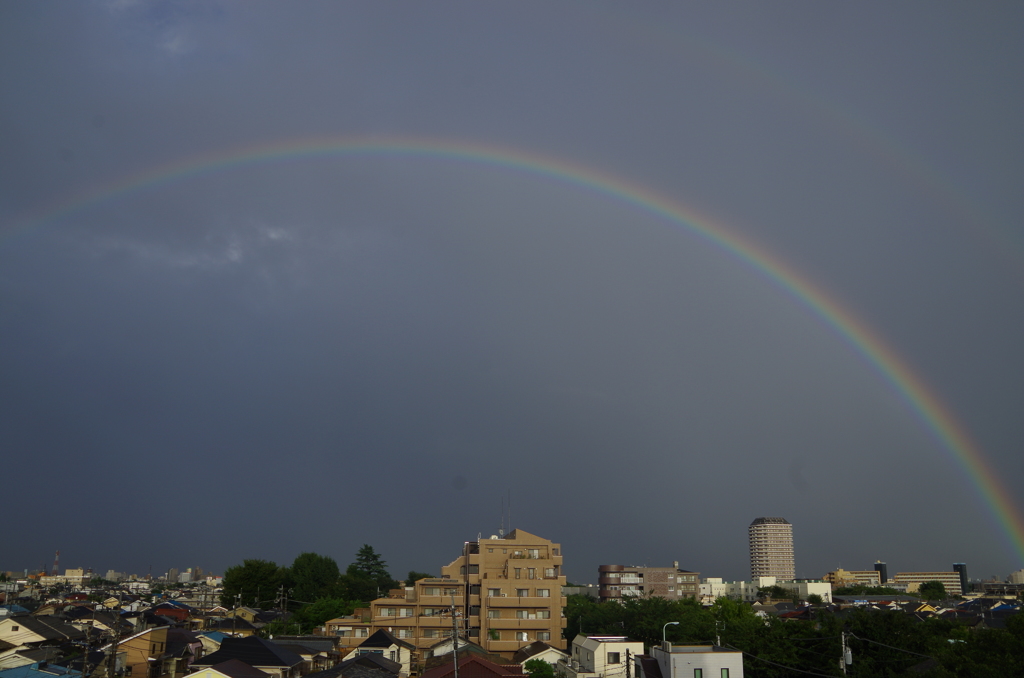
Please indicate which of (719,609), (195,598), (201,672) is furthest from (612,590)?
(201,672)

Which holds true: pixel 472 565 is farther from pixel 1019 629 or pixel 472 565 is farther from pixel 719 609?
pixel 1019 629

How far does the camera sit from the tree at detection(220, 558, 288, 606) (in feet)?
314

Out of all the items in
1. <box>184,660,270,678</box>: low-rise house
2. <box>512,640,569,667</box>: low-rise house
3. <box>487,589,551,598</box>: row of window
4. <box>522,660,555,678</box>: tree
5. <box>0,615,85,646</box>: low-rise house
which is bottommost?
<box>512,640,569,667</box>: low-rise house

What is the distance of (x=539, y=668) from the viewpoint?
46.4m

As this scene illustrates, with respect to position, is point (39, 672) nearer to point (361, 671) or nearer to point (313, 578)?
point (361, 671)

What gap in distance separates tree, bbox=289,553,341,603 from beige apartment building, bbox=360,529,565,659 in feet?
112

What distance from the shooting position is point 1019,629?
27.7m

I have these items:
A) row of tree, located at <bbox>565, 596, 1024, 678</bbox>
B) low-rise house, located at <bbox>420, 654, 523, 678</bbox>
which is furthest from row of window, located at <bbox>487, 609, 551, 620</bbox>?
low-rise house, located at <bbox>420, 654, 523, 678</bbox>

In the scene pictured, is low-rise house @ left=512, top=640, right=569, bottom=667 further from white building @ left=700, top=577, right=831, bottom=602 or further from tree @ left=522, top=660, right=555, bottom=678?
white building @ left=700, top=577, right=831, bottom=602

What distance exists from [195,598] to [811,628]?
13657 centimetres

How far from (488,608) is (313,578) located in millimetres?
49114

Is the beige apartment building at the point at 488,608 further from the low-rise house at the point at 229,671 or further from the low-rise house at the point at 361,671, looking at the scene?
the low-rise house at the point at 229,671

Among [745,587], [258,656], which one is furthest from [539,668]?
[745,587]

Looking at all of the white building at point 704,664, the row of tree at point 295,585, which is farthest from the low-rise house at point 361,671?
the row of tree at point 295,585
